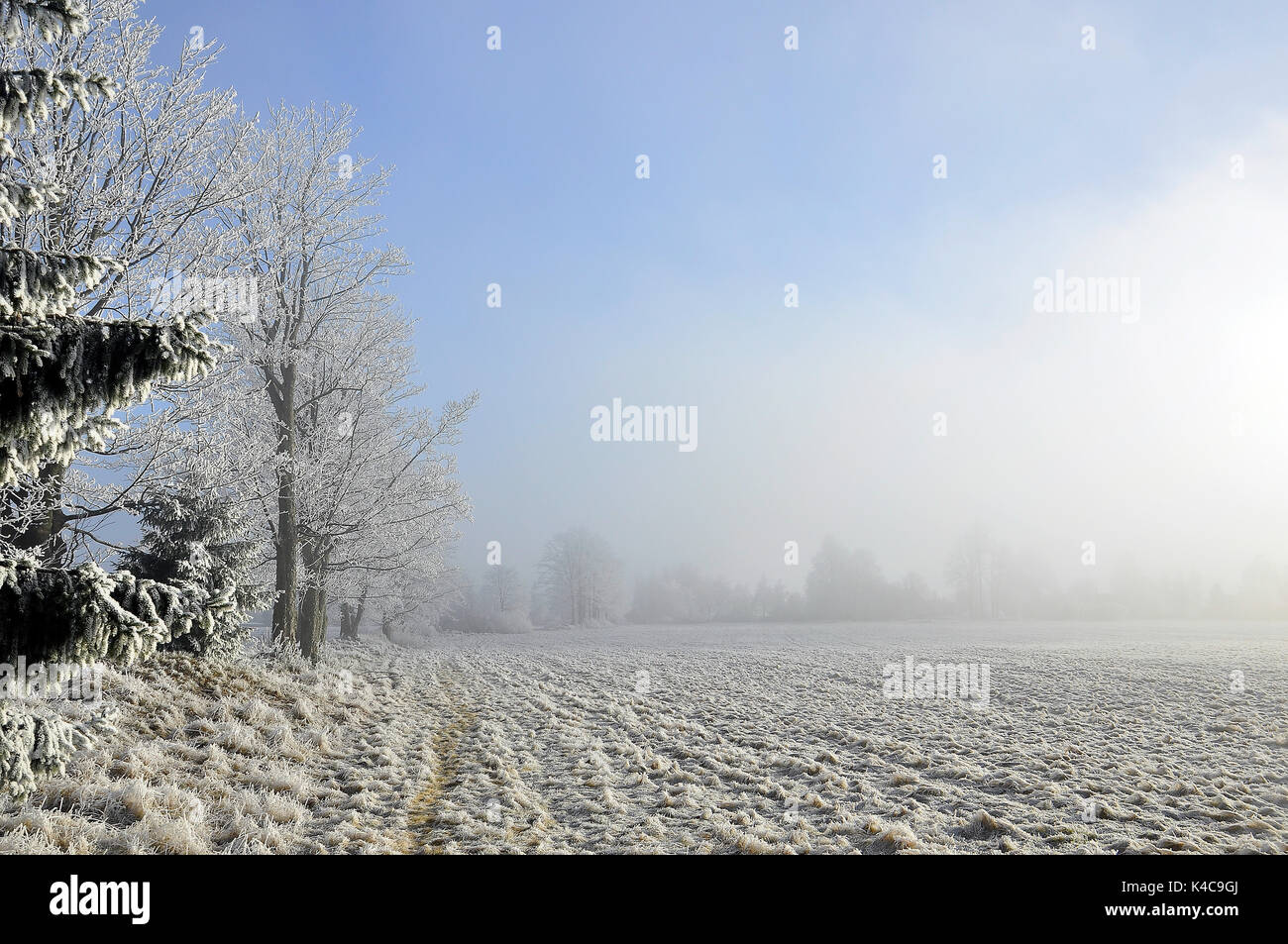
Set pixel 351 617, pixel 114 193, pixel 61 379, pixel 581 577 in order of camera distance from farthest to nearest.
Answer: pixel 581 577 < pixel 351 617 < pixel 114 193 < pixel 61 379

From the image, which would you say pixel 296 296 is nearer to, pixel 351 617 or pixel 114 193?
pixel 114 193

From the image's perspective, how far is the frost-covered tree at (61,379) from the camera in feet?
11.2

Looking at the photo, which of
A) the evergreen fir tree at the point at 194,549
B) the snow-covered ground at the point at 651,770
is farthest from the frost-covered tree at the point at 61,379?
the evergreen fir tree at the point at 194,549

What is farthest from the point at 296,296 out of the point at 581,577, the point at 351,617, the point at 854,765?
the point at 581,577

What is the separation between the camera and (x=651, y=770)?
9289 mm

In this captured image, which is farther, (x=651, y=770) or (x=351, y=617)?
(x=351, y=617)

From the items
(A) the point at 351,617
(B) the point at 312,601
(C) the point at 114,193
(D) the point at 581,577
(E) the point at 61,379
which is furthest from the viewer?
(D) the point at 581,577

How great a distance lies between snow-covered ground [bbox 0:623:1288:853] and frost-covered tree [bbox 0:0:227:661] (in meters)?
2.63

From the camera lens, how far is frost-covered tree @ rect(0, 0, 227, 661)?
342 centimetres

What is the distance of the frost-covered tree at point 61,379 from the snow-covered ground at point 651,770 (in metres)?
2.63

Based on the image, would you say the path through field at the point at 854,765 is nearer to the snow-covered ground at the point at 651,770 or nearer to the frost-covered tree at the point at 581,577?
the snow-covered ground at the point at 651,770

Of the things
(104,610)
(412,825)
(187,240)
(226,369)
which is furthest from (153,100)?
(412,825)

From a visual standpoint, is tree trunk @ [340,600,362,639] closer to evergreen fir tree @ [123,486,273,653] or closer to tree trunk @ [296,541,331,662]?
tree trunk @ [296,541,331,662]

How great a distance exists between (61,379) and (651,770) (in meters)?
8.16
